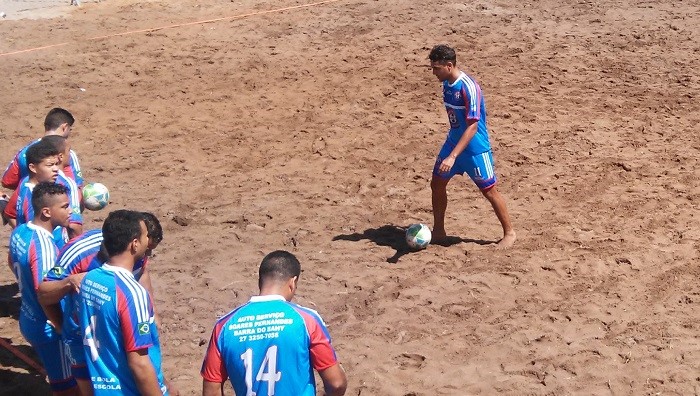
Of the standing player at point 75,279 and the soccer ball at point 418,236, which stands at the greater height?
the standing player at point 75,279

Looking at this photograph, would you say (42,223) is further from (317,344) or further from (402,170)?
(402,170)

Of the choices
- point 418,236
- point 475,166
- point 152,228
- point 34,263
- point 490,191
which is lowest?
point 418,236

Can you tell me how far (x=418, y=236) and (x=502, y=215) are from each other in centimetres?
95

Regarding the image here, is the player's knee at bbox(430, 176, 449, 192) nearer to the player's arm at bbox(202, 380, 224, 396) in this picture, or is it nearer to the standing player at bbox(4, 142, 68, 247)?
the standing player at bbox(4, 142, 68, 247)

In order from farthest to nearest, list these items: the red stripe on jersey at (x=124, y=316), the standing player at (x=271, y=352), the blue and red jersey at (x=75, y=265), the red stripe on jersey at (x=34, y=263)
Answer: the red stripe on jersey at (x=34, y=263), the blue and red jersey at (x=75, y=265), the red stripe on jersey at (x=124, y=316), the standing player at (x=271, y=352)

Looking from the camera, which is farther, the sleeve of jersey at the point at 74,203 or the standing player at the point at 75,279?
the sleeve of jersey at the point at 74,203

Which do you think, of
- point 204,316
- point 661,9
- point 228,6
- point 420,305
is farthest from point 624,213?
point 228,6

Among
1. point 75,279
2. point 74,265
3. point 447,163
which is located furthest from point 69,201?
point 447,163

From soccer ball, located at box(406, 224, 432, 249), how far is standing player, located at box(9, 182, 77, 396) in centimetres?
426

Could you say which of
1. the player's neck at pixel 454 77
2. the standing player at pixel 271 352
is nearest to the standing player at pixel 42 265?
the standing player at pixel 271 352

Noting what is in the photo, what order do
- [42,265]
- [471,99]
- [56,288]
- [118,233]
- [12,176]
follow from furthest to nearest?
1. [471,99]
2. [12,176]
3. [42,265]
4. [56,288]
5. [118,233]

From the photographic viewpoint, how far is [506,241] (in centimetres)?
991

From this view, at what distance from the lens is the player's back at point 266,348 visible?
15.5 ft

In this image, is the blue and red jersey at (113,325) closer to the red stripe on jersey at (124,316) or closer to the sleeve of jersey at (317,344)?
the red stripe on jersey at (124,316)
